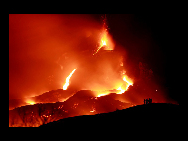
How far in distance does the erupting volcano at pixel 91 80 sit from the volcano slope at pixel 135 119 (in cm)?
613

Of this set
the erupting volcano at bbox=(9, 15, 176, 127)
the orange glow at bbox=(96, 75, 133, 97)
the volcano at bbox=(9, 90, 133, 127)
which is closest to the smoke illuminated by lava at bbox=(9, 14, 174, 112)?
the erupting volcano at bbox=(9, 15, 176, 127)

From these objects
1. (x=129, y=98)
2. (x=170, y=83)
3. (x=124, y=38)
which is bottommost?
(x=129, y=98)

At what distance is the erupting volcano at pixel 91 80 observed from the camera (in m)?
14.9

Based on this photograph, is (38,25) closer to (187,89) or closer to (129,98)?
(129,98)

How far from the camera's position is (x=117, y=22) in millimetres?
21734

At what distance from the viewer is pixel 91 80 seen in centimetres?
2047

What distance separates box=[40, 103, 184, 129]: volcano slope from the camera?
268 inches

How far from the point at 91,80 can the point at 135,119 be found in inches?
532

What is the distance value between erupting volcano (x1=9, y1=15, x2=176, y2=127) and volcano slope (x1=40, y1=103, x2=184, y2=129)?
6135 millimetres

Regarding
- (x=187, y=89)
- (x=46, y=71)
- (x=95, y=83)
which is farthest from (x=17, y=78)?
(x=187, y=89)

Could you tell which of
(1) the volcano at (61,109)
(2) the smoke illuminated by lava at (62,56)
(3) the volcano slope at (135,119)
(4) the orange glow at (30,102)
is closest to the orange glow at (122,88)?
(2) the smoke illuminated by lava at (62,56)

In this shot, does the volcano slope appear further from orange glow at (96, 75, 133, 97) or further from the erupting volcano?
orange glow at (96, 75, 133, 97)

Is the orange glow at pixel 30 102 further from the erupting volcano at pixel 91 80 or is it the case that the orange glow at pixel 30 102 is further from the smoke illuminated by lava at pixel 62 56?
the smoke illuminated by lava at pixel 62 56

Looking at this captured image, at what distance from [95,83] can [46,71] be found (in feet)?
21.5
